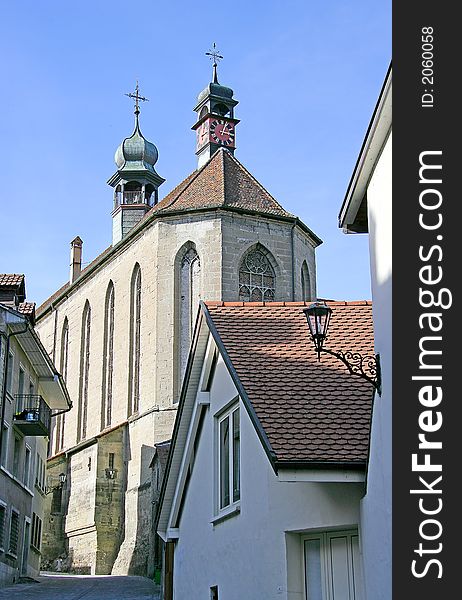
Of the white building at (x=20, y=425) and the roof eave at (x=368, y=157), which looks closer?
the roof eave at (x=368, y=157)

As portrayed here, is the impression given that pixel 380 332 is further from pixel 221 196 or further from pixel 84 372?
pixel 84 372

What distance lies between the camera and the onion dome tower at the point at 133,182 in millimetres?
59156

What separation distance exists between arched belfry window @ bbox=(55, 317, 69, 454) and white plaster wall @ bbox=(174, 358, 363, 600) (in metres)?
Result: 41.1

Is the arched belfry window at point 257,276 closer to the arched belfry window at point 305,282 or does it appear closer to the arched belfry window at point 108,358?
the arched belfry window at point 305,282

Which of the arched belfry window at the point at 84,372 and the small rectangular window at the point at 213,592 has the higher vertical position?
the arched belfry window at the point at 84,372

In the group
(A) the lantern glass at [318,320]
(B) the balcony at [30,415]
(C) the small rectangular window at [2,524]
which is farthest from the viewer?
(B) the balcony at [30,415]

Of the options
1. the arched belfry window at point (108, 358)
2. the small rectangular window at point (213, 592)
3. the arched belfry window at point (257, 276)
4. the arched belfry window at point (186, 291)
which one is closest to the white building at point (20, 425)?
the arched belfry window at point (186, 291)

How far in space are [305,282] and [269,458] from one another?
36159 mm

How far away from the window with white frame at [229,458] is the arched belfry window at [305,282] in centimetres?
3230

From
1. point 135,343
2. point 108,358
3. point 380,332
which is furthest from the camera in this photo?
point 108,358

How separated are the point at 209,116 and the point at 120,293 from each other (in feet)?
40.8

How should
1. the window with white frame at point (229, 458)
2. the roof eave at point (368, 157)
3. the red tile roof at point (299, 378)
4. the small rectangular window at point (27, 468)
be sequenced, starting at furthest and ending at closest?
1. the small rectangular window at point (27, 468)
2. the window with white frame at point (229, 458)
3. the red tile roof at point (299, 378)
4. the roof eave at point (368, 157)

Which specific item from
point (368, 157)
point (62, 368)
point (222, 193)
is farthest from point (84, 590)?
point (62, 368)

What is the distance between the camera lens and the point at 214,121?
55.5 metres
